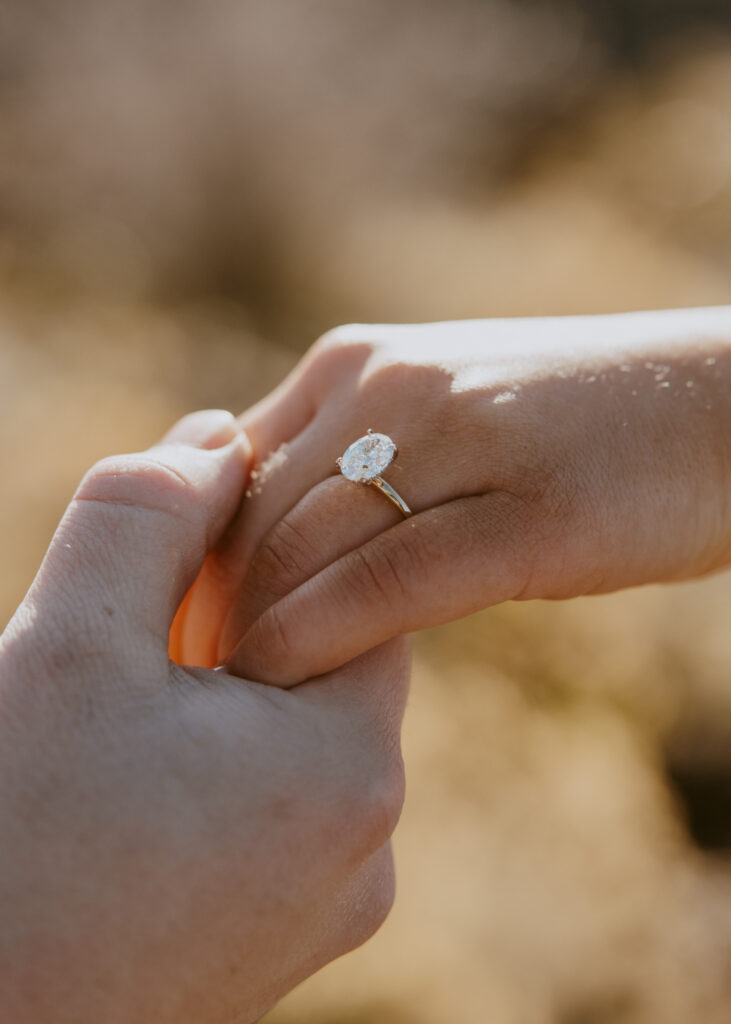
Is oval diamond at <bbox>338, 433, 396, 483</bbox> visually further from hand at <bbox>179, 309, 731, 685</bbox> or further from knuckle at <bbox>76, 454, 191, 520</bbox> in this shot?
knuckle at <bbox>76, 454, 191, 520</bbox>

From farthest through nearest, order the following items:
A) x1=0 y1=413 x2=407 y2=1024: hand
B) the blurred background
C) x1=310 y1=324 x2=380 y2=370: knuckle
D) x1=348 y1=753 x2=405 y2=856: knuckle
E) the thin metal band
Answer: the blurred background, x1=310 y1=324 x2=380 y2=370: knuckle, the thin metal band, x1=348 y1=753 x2=405 y2=856: knuckle, x1=0 y1=413 x2=407 y2=1024: hand

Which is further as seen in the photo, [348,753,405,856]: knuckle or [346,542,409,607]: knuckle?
[346,542,409,607]: knuckle

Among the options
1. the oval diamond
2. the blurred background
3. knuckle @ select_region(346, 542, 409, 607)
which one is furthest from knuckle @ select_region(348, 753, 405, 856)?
the blurred background

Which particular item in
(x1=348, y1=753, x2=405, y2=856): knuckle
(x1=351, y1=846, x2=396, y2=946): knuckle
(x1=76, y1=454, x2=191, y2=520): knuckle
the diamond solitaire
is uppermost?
(x1=76, y1=454, x2=191, y2=520): knuckle

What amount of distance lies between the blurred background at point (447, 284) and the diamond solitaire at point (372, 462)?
134cm

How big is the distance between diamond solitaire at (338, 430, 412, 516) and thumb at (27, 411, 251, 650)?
24cm

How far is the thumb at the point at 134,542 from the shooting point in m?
1.10

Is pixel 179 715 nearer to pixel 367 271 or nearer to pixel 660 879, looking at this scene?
pixel 660 879

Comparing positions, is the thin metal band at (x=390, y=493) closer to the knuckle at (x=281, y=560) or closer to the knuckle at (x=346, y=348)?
the knuckle at (x=281, y=560)

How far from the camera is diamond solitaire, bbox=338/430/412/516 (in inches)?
53.8

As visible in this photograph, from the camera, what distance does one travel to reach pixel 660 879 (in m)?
2.27

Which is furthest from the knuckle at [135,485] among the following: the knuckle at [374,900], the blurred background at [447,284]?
the blurred background at [447,284]

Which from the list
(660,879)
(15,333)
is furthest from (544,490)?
(15,333)

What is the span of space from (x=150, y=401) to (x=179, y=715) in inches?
96.9
